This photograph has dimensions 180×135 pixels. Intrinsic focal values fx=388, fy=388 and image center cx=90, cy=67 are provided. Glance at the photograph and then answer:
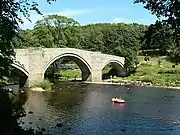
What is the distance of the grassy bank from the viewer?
65312mm

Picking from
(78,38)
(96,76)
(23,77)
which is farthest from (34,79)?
(78,38)

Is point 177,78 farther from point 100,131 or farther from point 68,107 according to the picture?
point 100,131

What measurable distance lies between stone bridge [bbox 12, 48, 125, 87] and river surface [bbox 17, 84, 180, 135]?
16.7 ft

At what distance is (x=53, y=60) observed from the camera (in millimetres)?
60219

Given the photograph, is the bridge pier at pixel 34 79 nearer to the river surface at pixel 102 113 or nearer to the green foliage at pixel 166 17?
the river surface at pixel 102 113

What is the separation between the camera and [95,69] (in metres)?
70.5

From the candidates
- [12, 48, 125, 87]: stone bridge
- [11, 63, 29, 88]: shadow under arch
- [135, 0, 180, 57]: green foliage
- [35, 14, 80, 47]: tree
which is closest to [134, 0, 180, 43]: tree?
[135, 0, 180, 57]: green foliage

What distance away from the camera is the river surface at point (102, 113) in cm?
2814

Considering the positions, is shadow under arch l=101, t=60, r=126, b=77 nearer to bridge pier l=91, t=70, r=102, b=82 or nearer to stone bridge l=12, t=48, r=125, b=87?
stone bridge l=12, t=48, r=125, b=87

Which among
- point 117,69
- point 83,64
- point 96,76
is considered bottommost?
point 96,76

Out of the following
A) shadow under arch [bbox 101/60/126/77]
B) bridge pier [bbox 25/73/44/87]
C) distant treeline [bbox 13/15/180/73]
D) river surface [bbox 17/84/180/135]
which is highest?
distant treeline [bbox 13/15/180/73]

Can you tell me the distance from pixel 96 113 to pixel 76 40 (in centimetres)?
5210

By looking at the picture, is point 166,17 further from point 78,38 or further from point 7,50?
point 78,38

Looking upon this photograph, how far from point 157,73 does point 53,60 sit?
21.1 m
